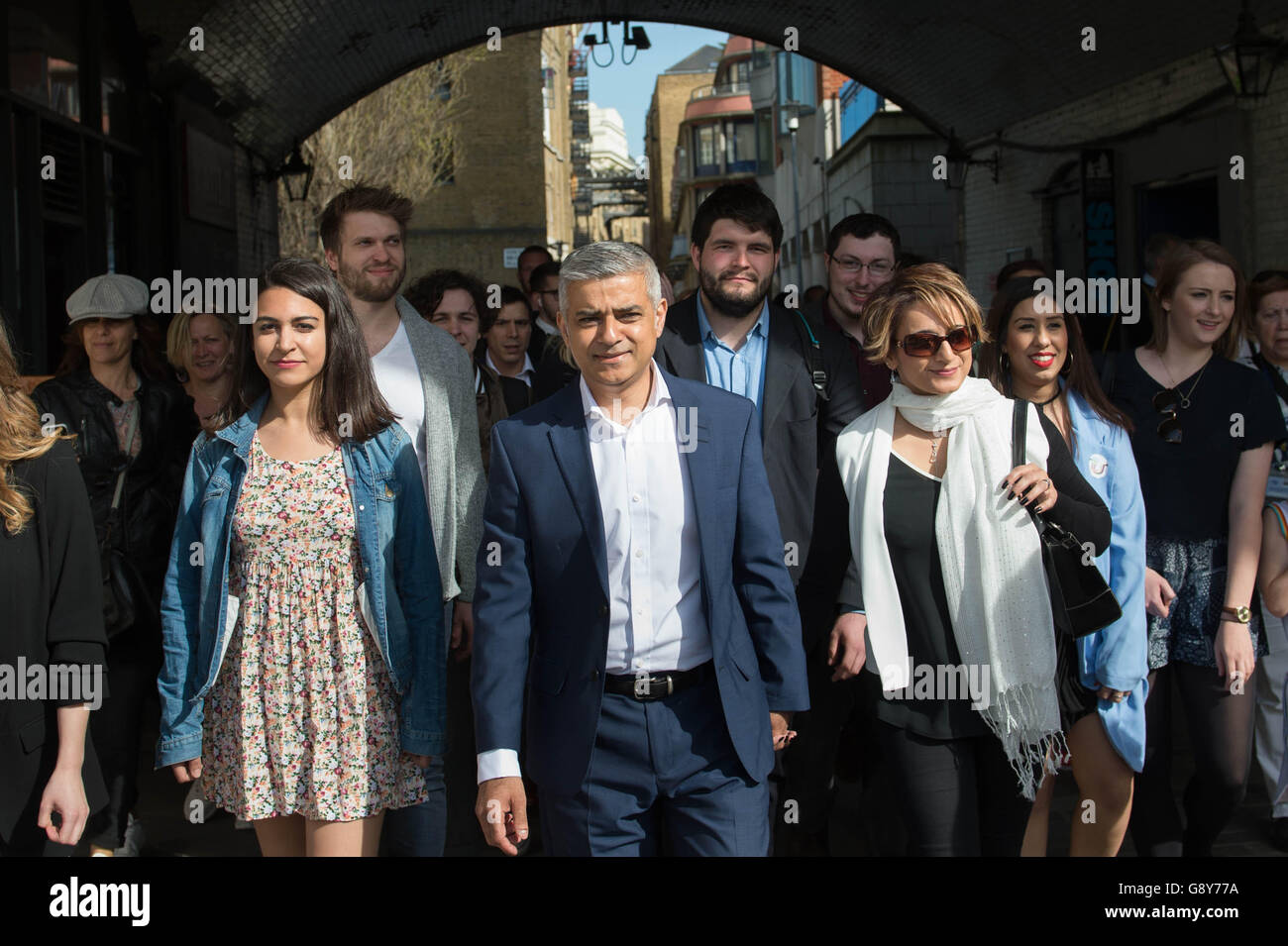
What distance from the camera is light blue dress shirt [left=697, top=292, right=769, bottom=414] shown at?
13.9 ft

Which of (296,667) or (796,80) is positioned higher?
(796,80)

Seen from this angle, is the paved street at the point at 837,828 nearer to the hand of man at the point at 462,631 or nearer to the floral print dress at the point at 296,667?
the hand of man at the point at 462,631

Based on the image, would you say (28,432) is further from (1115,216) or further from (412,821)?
(1115,216)

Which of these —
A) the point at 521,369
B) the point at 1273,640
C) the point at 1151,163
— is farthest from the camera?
the point at 1151,163

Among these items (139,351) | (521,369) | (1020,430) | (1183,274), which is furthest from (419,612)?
(521,369)

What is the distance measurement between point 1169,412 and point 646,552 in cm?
218

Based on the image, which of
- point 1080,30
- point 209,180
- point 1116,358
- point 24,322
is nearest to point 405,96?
point 209,180

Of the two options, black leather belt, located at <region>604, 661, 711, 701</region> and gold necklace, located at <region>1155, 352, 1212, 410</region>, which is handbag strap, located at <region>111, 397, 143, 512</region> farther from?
gold necklace, located at <region>1155, 352, 1212, 410</region>

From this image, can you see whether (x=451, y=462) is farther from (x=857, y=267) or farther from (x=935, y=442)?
(x=857, y=267)

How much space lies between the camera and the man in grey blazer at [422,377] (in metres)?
4.10

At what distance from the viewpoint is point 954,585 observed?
10.9 feet

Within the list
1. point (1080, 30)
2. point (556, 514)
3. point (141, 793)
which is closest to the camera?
point (556, 514)

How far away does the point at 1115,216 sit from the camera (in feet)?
42.6
